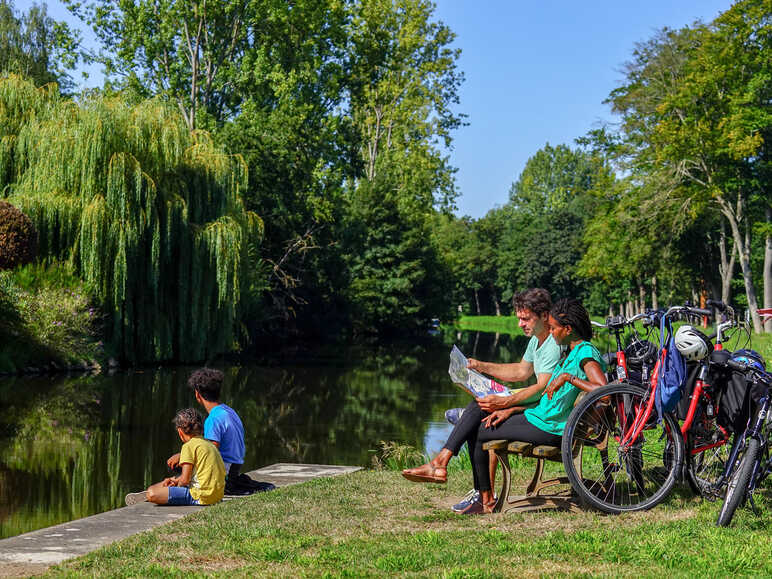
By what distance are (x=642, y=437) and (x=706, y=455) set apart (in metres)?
0.68

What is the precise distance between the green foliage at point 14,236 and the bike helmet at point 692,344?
Answer: 1975 centimetres

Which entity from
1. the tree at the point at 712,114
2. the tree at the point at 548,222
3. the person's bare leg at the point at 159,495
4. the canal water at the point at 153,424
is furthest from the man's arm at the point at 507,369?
the tree at the point at 548,222

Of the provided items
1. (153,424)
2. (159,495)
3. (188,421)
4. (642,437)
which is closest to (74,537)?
(159,495)

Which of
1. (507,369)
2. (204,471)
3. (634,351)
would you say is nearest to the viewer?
(634,351)

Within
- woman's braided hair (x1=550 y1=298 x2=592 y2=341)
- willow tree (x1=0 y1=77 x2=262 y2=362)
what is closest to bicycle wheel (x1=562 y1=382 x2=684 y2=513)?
woman's braided hair (x1=550 y1=298 x2=592 y2=341)

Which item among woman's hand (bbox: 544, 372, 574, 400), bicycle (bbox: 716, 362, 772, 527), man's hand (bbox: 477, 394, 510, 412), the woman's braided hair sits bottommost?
bicycle (bbox: 716, 362, 772, 527)

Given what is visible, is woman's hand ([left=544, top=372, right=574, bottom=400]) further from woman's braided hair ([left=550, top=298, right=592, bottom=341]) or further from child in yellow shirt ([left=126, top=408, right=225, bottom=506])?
child in yellow shirt ([left=126, top=408, right=225, bottom=506])

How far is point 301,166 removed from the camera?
3881 centimetres

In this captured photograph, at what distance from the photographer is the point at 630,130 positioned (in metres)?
36.7

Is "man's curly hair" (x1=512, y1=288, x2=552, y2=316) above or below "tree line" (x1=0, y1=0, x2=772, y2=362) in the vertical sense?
below

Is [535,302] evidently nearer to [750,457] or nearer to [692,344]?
[692,344]

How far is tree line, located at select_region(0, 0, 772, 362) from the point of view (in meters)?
24.3

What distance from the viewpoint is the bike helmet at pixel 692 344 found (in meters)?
5.64

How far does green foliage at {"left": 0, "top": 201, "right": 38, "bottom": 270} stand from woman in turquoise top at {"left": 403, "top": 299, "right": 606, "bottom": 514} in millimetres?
18483
